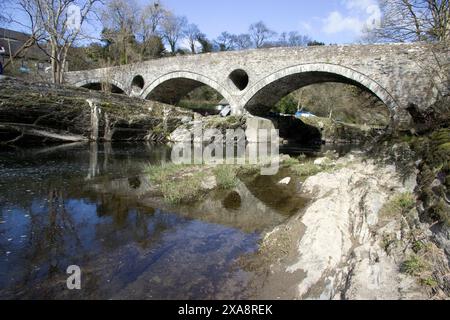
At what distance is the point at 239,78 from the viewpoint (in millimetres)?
24875

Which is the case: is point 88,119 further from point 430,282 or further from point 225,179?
point 430,282

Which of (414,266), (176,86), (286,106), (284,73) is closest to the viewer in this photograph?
(414,266)

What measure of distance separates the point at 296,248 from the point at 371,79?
1676 cm

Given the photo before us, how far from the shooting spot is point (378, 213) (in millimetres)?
4723


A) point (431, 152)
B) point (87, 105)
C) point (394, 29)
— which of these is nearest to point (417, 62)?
point (394, 29)

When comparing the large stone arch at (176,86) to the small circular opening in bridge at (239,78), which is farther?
the large stone arch at (176,86)

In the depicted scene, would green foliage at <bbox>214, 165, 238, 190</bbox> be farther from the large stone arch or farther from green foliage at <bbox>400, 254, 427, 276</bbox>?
the large stone arch

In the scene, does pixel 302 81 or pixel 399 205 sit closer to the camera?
pixel 399 205

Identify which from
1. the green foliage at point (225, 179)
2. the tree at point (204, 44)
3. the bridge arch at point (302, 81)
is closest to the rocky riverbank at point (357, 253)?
the green foliage at point (225, 179)

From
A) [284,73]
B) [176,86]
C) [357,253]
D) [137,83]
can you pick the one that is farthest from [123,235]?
[137,83]

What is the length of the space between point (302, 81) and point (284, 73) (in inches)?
96.3

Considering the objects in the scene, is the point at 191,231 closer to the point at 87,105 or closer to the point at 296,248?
the point at 296,248

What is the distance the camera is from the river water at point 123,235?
11.4 ft

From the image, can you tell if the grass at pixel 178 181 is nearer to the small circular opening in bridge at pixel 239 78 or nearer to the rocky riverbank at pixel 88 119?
the rocky riverbank at pixel 88 119
